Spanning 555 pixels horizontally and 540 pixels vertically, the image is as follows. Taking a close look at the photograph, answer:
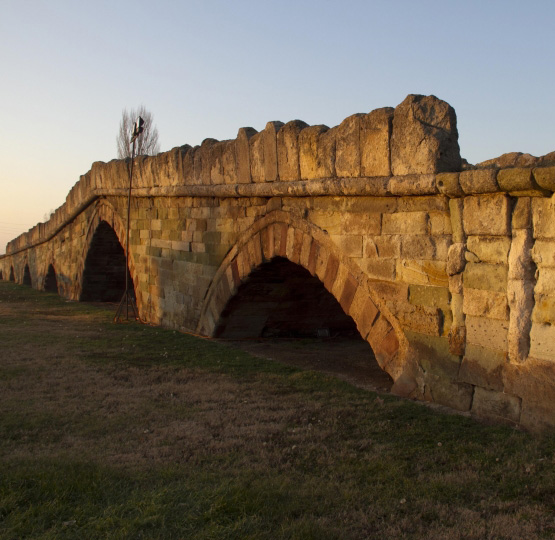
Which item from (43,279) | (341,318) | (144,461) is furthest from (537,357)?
(43,279)

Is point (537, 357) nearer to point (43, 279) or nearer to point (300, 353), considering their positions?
point (300, 353)

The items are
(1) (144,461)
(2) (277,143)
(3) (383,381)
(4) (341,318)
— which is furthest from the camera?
(4) (341,318)

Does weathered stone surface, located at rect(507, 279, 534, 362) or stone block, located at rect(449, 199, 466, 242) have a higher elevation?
stone block, located at rect(449, 199, 466, 242)

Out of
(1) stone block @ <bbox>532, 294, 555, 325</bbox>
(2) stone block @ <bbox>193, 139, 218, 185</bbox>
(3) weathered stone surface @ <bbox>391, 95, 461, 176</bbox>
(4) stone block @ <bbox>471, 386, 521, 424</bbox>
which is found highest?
(2) stone block @ <bbox>193, 139, 218, 185</bbox>

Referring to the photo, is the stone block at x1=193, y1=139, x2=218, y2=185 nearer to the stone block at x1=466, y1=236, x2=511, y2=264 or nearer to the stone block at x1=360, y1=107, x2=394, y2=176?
the stone block at x1=360, y1=107, x2=394, y2=176

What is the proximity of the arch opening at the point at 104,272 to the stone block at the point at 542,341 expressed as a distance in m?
11.2

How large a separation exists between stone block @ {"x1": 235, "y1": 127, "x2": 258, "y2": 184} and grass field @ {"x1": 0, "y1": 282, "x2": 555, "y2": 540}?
2.44 metres

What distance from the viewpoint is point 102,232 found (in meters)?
13.6

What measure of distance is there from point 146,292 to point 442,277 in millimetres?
6654

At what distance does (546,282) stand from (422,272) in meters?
1.11

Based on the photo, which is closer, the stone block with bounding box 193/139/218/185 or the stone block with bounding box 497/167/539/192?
the stone block with bounding box 497/167/539/192

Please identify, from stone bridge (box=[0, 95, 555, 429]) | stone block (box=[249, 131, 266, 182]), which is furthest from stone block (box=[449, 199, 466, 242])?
stone block (box=[249, 131, 266, 182])

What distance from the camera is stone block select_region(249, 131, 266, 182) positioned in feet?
22.7

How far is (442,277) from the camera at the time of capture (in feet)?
16.0
